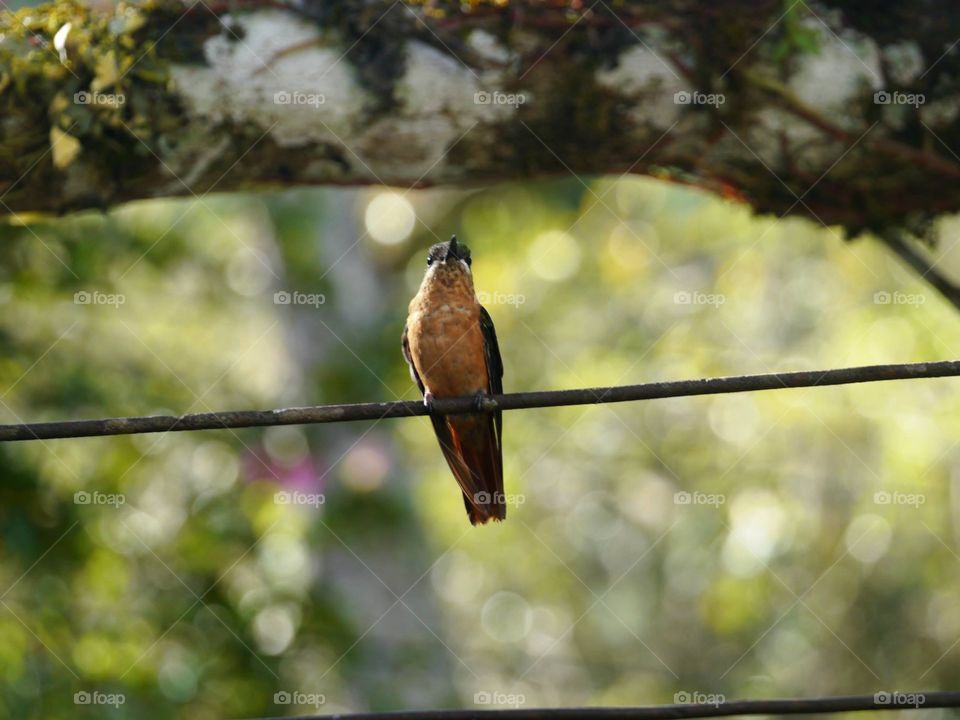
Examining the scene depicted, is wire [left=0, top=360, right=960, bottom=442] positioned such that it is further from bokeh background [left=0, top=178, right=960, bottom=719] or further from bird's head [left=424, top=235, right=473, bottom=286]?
bokeh background [left=0, top=178, right=960, bottom=719]

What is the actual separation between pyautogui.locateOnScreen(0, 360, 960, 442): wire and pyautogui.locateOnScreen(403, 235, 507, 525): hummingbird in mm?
2119

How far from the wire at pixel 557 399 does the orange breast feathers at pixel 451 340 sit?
213 cm

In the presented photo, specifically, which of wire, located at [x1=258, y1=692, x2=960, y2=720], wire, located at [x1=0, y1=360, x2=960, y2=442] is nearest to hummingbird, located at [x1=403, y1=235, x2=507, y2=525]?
wire, located at [x1=0, y1=360, x2=960, y2=442]

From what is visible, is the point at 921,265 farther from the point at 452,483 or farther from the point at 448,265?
the point at 452,483

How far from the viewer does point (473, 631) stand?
51.8 ft

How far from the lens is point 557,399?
2785 millimetres

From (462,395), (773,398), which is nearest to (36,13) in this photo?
(462,395)

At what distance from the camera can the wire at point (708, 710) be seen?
2553 millimetres

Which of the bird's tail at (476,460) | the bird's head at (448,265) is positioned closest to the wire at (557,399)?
the bird's tail at (476,460)

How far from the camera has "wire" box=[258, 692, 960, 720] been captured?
2553 millimetres

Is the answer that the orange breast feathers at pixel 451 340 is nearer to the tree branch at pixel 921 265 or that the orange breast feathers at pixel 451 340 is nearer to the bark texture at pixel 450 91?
the bark texture at pixel 450 91

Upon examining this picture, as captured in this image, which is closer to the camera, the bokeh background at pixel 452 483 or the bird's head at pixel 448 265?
the bird's head at pixel 448 265

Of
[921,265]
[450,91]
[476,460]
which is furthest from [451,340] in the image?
[921,265]

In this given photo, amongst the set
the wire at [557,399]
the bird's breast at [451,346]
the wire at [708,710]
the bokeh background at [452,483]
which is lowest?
the bokeh background at [452,483]
